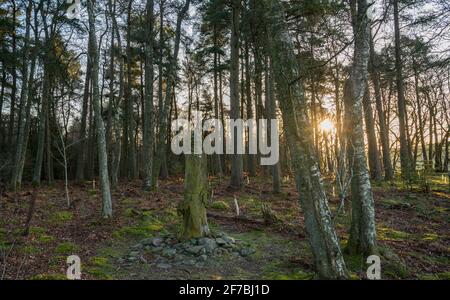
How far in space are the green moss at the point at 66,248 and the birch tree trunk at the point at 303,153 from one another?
5.08 m

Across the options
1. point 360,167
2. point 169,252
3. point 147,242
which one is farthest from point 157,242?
point 360,167

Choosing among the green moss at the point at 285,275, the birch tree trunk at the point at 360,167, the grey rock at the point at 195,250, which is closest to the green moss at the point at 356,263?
the birch tree trunk at the point at 360,167

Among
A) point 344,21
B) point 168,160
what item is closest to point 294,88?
point 344,21

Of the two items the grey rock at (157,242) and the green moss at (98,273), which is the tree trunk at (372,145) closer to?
the grey rock at (157,242)

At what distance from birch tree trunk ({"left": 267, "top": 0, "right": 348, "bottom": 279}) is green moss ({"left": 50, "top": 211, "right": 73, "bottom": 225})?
24.5 ft

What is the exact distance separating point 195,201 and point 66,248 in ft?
9.76

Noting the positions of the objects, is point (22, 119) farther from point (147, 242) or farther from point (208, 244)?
point (208, 244)

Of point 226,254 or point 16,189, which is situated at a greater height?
point 16,189

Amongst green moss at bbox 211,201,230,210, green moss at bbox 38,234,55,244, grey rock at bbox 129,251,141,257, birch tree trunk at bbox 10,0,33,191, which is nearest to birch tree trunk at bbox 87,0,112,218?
green moss at bbox 38,234,55,244

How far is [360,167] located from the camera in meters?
6.07

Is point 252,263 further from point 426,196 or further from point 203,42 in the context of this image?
point 203,42

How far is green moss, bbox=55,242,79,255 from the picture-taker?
6695 millimetres

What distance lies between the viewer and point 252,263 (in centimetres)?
659
